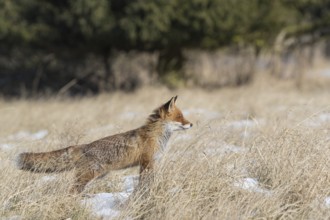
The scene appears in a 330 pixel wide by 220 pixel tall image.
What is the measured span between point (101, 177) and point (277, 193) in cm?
203

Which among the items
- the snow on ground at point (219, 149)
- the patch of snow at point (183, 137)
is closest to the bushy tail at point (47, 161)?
the snow on ground at point (219, 149)

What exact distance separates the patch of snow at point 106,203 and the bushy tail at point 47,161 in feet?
1.81

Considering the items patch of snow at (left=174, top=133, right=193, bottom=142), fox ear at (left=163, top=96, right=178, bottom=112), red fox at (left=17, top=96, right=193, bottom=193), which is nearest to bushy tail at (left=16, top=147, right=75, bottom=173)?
red fox at (left=17, top=96, right=193, bottom=193)

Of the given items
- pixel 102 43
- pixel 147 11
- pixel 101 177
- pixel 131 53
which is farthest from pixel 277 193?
pixel 131 53

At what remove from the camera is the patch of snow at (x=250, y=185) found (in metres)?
6.55

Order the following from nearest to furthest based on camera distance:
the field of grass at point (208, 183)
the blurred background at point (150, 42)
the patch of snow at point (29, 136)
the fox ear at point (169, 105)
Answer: the field of grass at point (208, 183) → the fox ear at point (169, 105) → the patch of snow at point (29, 136) → the blurred background at point (150, 42)

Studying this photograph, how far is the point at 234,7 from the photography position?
20203 millimetres

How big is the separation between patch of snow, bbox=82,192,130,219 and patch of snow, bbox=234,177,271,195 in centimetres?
118

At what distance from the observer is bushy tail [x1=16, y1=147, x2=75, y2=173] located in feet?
22.7

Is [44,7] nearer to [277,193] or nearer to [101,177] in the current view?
[101,177]

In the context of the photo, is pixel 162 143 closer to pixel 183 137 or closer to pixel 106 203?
pixel 106 203

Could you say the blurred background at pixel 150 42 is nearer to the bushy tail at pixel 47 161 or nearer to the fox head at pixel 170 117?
the fox head at pixel 170 117

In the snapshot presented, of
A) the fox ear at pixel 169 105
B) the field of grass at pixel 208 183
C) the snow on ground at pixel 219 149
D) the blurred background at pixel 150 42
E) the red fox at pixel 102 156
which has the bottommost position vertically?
the blurred background at pixel 150 42

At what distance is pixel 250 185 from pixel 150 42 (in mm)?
14727
